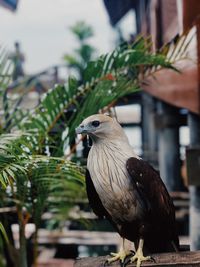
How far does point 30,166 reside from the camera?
2.46 metres

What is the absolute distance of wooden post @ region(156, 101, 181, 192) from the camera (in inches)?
299

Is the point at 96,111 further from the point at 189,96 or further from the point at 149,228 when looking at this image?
the point at 189,96

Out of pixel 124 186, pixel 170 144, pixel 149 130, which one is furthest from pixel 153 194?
pixel 149 130

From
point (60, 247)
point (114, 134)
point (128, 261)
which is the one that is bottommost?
point (60, 247)

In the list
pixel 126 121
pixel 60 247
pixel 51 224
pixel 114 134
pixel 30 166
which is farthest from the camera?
pixel 126 121

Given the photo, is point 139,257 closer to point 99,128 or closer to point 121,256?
point 121,256

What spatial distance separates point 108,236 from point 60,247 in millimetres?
660

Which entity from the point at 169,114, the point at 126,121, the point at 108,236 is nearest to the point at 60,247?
the point at 108,236

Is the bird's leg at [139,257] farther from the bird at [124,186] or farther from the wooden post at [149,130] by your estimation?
the wooden post at [149,130]

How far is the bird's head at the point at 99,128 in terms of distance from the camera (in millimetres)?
2102

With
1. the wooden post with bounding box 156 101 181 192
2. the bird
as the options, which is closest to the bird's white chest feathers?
the bird

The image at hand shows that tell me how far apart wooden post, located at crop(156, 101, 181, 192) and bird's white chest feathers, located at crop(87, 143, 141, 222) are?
5498mm

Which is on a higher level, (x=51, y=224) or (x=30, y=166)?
(x=30, y=166)

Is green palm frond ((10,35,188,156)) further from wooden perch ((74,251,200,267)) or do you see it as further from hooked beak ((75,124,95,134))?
wooden perch ((74,251,200,267))
